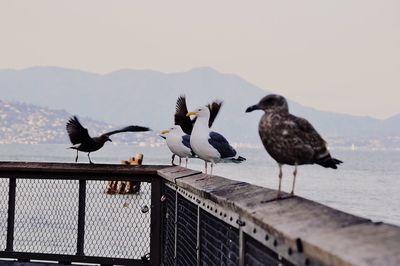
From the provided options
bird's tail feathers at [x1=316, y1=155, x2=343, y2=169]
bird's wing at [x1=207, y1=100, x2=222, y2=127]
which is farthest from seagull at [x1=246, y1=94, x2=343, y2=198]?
bird's wing at [x1=207, y1=100, x2=222, y2=127]

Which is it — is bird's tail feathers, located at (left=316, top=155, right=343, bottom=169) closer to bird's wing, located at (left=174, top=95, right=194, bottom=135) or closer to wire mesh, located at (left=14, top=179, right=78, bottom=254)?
bird's wing, located at (left=174, top=95, right=194, bottom=135)

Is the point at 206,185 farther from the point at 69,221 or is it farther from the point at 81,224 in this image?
the point at 69,221

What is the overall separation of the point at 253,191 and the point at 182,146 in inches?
135

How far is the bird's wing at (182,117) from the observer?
7.12 m

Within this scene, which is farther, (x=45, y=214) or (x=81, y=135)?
(x=45, y=214)

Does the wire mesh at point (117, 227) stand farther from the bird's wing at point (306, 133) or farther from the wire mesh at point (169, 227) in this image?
the bird's wing at point (306, 133)

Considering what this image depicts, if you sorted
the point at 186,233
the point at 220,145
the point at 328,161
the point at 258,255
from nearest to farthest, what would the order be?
the point at 258,255
the point at 328,161
the point at 186,233
the point at 220,145

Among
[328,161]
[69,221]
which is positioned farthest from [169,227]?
[69,221]

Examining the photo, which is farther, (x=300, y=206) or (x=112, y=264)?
(x=112, y=264)

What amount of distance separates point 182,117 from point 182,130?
0.62ft

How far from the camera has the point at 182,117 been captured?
711 centimetres

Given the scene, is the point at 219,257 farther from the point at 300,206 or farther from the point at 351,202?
the point at 351,202

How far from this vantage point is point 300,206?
260 centimetres

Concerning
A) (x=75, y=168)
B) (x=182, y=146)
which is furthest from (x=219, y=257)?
(x=75, y=168)
